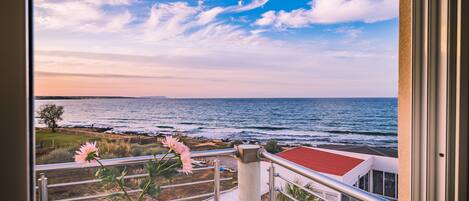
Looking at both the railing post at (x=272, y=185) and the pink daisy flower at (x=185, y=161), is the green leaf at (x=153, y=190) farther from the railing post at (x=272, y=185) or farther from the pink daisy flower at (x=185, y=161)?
the railing post at (x=272, y=185)

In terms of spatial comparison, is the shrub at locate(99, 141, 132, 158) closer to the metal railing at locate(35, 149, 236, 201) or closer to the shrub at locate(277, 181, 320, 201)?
the metal railing at locate(35, 149, 236, 201)

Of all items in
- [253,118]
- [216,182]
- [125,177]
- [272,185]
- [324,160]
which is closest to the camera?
[125,177]

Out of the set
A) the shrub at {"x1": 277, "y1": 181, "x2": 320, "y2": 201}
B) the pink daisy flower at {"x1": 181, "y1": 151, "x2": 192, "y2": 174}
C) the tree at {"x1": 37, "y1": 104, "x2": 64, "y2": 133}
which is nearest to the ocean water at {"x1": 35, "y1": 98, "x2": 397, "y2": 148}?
the tree at {"x1": 37, "y1": 104, "x2": 64, "y2": 133}

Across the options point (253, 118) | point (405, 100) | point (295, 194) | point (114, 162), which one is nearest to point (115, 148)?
point (114, 162)

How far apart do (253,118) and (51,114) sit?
1.77 meters

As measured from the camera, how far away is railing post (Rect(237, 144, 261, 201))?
1.86 metres

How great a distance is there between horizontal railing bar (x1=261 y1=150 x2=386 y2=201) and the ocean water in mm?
226

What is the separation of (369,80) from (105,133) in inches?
64.8

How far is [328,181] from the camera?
1309mm

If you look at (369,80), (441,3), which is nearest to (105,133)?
(441,3)

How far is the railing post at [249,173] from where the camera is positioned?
186cm

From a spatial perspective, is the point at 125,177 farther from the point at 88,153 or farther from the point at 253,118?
the point at 253,118

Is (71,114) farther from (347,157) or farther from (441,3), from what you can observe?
(347,157)

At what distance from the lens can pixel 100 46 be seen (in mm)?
1181
